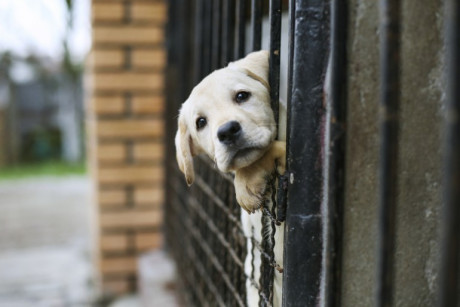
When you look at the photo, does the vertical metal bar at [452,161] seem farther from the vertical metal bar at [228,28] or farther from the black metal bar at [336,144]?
the vertical metal bar at [228,28]

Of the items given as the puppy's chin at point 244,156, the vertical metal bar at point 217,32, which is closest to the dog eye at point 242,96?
the puppy's chin at point 244,156

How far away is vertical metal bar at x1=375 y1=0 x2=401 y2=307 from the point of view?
36.0 inches

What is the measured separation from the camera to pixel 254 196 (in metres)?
1.41

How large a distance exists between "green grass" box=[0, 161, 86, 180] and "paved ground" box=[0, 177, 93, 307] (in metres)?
2.40

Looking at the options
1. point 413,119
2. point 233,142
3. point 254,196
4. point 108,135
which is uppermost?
point 413,119

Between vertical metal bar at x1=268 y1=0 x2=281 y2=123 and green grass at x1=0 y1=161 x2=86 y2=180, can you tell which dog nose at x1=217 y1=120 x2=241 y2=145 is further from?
green grass at x1=0 y1=161 x2=86 y2=180

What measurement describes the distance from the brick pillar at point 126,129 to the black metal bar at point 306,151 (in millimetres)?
3039

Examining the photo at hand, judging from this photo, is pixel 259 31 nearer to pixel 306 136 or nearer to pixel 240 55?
pixel 240 55

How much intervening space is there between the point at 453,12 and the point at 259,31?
990mm

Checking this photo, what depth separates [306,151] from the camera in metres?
1.23

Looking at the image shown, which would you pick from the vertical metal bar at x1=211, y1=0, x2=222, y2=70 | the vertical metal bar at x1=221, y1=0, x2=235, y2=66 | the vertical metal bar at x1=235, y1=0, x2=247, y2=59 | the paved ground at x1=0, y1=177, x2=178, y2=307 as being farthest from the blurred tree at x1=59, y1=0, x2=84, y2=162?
the vertical metal bar at x1=235, y1=0, x2=247, y2=59

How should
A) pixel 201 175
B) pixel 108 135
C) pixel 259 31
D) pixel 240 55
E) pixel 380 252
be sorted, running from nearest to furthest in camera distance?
1. pixel 380 252
2. pixel 259 31
3. pixel 240 55
4. pixel 201 175
5. pixel 108 135

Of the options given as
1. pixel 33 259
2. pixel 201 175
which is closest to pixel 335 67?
pixel 201 175

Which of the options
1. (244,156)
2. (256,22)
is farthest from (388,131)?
(256,22)
